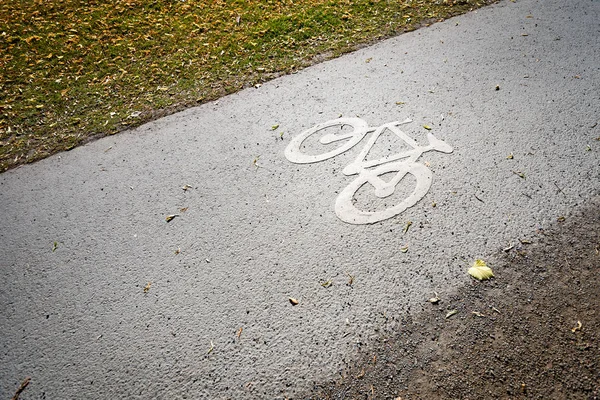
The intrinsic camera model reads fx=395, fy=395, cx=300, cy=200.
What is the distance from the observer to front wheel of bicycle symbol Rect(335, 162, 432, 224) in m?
3.82

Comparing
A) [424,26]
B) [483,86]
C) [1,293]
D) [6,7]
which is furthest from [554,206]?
[6,7]

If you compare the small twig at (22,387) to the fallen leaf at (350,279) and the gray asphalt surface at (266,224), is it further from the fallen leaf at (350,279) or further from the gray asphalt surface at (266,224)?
the fallen leaf at (350,279)

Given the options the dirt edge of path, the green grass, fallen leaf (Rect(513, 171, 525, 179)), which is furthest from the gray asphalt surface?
the green grass

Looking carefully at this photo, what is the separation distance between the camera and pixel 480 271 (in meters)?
3.21

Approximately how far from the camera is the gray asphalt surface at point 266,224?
3.04m

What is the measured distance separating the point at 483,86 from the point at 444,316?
3474mm

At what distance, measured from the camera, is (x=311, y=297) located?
3.26 m

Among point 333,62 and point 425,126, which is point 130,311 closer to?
point 425,126

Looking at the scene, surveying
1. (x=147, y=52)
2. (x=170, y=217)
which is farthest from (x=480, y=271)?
(x=147, y=52)

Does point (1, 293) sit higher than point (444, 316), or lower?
higher

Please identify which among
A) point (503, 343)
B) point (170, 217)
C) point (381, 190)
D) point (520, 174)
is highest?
point (170, 217)

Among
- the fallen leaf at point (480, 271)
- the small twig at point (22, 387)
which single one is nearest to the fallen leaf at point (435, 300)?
the fallen leaf at point (480, 271)

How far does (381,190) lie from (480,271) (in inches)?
49.0

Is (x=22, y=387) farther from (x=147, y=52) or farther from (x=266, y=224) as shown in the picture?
(x=147, y=52)
